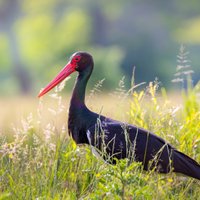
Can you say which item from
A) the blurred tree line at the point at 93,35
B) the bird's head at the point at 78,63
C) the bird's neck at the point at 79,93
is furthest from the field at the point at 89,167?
the blurred tree line at the point at 93,35

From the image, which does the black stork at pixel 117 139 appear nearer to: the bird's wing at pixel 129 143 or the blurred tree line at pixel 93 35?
the bird's wing at pixel 129 143

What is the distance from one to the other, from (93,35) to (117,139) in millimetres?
29039

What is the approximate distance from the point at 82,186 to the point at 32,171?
0.97 feet

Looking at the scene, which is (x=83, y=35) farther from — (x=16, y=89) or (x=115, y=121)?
(x=115, y=121)

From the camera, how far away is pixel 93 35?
1351 inches

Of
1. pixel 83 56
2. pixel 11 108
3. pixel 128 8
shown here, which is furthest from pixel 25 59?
pixel 83 56

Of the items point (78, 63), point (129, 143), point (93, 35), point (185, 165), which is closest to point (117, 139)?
point (129, 143)

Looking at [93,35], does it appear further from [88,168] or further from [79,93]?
[88,168]

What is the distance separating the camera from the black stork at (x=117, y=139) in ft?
16.8

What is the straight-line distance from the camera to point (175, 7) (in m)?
35.4

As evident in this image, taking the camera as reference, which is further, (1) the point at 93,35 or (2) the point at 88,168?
(1) the point at 93,35

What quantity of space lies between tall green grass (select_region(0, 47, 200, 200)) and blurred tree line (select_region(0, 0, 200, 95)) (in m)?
22.9

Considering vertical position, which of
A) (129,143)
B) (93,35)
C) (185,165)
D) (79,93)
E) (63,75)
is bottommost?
(93,35)

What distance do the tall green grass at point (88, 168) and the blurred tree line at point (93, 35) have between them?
22.9 meters
